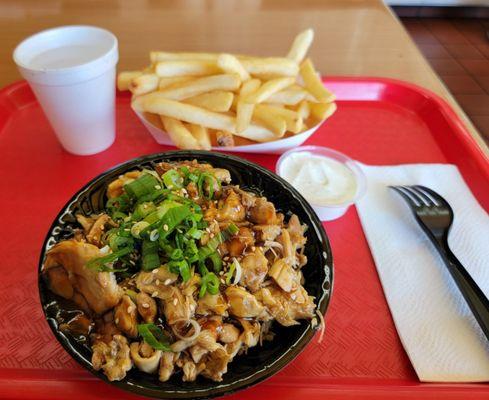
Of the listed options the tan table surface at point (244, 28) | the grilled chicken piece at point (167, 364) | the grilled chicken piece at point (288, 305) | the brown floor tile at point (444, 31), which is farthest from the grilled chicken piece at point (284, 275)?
the brown floor tile at point (444, 31)

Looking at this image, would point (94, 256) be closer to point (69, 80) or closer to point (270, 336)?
point (270, 336)

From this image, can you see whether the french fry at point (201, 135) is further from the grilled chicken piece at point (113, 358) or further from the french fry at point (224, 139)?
the grilled chicken piece at point (113, 358)

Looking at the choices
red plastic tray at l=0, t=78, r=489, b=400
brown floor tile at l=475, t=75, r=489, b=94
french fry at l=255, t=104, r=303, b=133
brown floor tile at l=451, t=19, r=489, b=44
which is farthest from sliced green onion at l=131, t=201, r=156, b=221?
brown floor tile at l=451, t=19, r=489, b=44

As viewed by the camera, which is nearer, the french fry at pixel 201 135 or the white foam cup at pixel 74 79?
the white foam cup at pixel 74 79

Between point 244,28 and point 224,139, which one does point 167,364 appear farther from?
point 244,28

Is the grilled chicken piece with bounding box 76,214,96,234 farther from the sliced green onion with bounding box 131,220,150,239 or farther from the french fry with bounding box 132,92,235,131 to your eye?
the french fry with bounding box 132,92,235,131

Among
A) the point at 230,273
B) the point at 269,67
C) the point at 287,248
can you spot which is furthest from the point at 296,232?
the point at 269,67

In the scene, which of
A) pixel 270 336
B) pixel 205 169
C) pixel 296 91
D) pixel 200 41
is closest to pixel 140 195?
pixel 205 169
